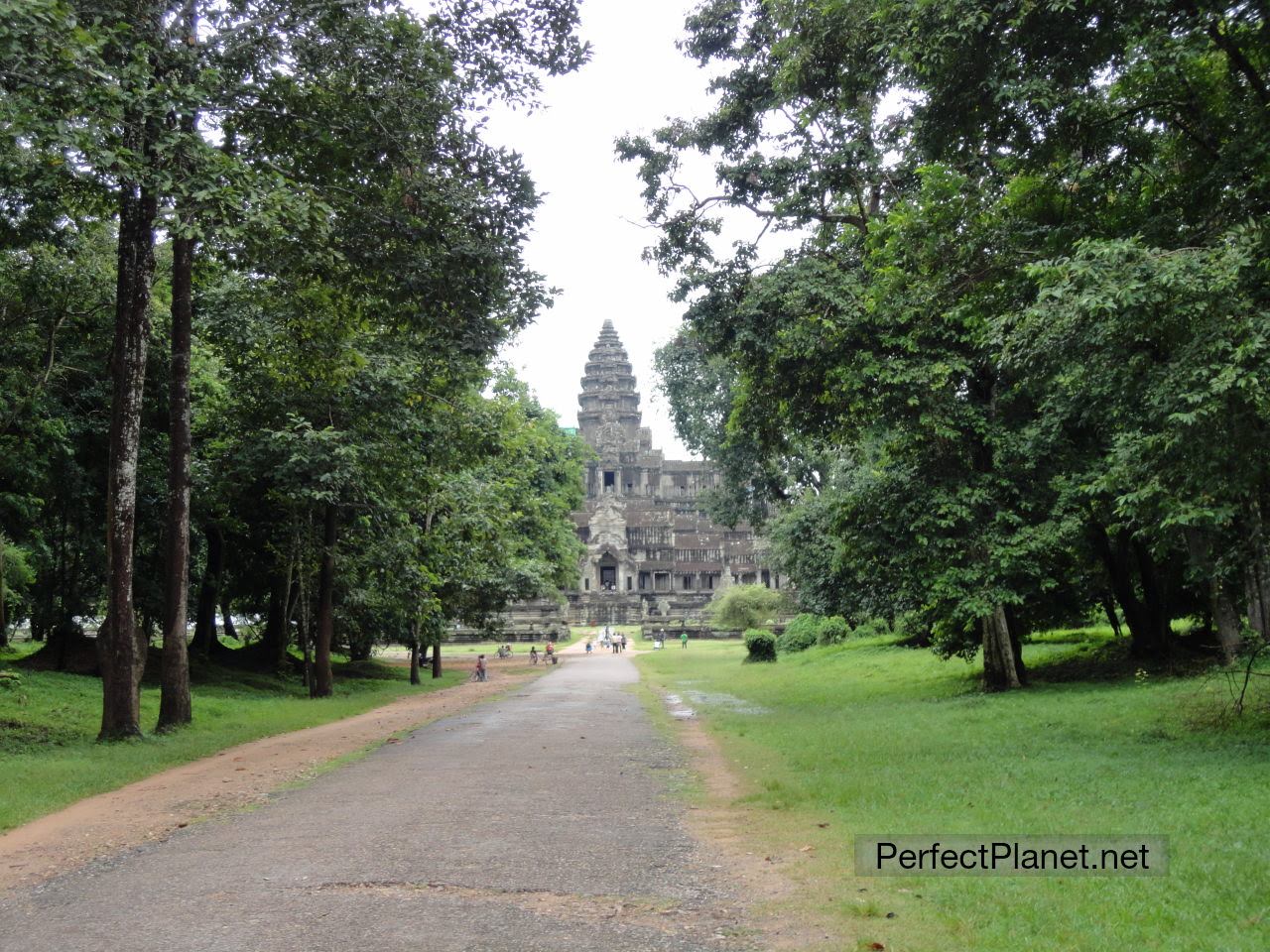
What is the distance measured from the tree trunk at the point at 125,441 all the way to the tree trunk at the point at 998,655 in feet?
43.6

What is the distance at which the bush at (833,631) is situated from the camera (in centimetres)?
3622

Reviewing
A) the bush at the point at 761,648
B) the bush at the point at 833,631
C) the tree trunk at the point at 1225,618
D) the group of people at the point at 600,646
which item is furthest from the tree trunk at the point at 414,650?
the tree trunk at the point at 1225,618

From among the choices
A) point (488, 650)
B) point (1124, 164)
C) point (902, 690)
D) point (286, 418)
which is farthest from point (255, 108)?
point (488, 650)

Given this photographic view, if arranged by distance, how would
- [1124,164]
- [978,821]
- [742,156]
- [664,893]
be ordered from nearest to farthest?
[664,893]
[978,821]
[1124,164]
[742,156]

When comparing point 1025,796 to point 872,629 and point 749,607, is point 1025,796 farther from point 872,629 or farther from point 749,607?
point 749,607

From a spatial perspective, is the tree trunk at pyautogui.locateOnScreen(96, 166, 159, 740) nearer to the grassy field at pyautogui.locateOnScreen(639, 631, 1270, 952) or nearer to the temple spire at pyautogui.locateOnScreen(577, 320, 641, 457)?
the grassy field at pyautogui.locateOnScreen(639, 631, 1270, 952)

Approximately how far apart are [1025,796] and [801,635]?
100ft

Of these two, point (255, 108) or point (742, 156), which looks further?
point (742, 156)

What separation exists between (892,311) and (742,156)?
4949 millimetres

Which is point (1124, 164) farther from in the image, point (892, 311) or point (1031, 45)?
point (892, 311)

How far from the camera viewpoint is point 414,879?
6.16 meters

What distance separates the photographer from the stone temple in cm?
7156

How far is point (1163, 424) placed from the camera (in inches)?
376

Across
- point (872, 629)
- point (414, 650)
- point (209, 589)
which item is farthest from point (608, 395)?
point (209, 589)
